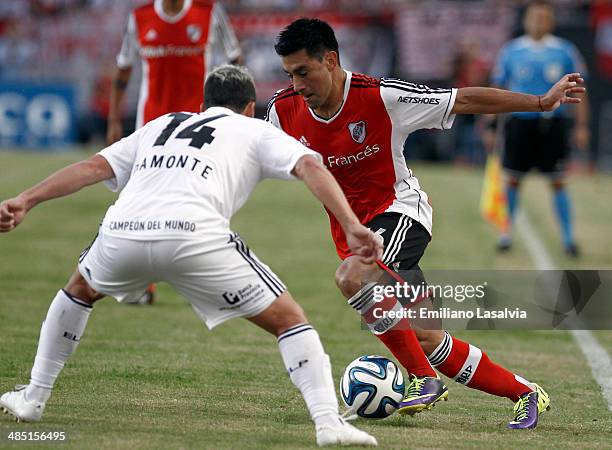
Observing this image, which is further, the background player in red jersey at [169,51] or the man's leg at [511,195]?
the man's leg at [511,195]

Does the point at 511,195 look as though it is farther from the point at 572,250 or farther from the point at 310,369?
the point at 310,369

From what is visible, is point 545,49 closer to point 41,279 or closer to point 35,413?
point 41,279

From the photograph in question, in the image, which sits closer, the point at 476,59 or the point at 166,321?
the point at 166,321

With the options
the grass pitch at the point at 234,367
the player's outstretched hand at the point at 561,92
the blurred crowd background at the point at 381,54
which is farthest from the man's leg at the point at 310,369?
the blurred crowd background at the point at 381,54

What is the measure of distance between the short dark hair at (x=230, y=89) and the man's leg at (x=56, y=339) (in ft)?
3.43

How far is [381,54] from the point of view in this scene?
30.3m

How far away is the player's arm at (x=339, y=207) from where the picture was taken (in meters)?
5.00

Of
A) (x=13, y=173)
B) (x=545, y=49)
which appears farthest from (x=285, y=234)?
(x=13, y=173)

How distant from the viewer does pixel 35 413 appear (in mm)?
5539

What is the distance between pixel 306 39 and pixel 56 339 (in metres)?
1.96

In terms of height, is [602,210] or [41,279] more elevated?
[41,279]

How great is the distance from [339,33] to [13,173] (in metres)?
11.2

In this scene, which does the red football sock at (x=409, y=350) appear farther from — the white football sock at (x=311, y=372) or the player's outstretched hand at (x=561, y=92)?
the player's outstretched hand at (x=561, y=92)

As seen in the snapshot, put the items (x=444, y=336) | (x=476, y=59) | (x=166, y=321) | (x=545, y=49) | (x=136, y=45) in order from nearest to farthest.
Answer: (x=444, y=336), (x=166, y=321), (x=136, y=45), (x=545, y=49), (x=476, y=59)
